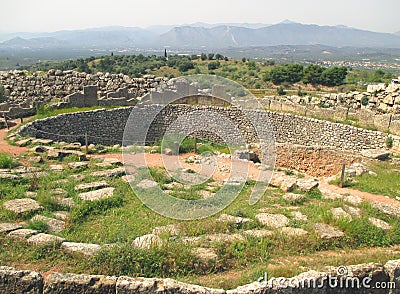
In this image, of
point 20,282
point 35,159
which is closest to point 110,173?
point 35,159

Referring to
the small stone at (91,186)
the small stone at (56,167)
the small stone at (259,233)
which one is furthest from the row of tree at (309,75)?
the small stone at (259,233)

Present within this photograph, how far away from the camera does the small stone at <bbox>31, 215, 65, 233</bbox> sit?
7191 millimetres

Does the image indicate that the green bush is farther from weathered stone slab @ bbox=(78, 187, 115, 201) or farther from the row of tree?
the row of tree

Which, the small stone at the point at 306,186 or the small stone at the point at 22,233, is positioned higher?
the small stone at the point at 22,233

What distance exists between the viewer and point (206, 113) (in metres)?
19.3

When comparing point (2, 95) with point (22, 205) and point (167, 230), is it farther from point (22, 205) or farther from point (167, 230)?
point (167, 230)

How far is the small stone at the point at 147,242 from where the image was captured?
20.0ft

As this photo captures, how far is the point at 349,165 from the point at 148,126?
10544mm

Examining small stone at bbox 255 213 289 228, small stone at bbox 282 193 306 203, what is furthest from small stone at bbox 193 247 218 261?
small stone at bbox 282 193 306 203

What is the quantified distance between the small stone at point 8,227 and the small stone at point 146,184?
371cm

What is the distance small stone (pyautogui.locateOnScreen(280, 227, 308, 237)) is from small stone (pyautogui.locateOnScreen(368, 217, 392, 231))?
1.79 m

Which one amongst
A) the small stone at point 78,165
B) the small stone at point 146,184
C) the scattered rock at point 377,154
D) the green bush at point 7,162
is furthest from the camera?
the scattered rock at point 377,154

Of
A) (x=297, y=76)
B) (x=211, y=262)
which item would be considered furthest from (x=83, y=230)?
(x=297, y=76)

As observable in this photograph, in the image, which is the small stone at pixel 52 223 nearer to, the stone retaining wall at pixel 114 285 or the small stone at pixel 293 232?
the stone retaining wall at pixel 114 285
